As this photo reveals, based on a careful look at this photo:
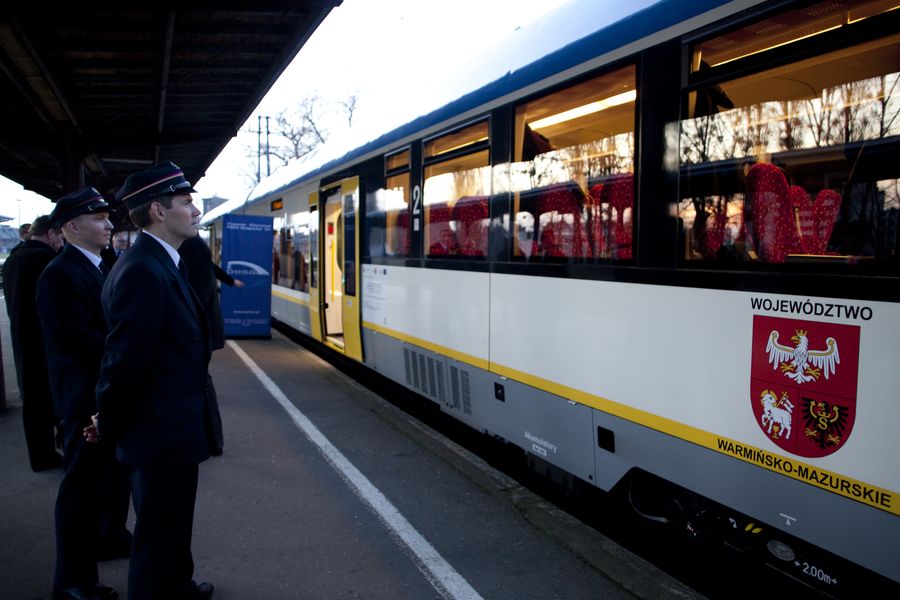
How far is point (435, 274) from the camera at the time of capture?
6.25 m

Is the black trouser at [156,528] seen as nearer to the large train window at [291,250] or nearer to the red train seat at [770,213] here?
the red train seat at [770,213]

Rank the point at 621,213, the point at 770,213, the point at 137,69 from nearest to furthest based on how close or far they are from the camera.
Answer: the point at 770,213
the point at 621,213
the point at 137,69

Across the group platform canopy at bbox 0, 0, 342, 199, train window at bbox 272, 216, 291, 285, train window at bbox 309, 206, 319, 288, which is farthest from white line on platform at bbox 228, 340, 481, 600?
train window at bbox 272, 216, 291, 285

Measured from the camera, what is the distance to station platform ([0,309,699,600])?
371 cm

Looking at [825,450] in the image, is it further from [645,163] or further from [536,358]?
[536,358]

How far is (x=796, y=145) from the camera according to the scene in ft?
9.95

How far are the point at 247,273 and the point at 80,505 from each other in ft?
33.6

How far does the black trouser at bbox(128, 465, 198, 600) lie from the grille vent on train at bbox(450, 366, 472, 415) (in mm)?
2946

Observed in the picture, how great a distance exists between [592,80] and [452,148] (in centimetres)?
197

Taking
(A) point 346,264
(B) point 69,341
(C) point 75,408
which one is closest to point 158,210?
(B) point 69,341

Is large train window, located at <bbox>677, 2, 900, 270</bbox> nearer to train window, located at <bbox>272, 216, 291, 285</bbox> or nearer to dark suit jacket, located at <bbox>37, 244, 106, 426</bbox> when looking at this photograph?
dark suit jacket, located at <bbox>37, 244, 106, 426</bbox>

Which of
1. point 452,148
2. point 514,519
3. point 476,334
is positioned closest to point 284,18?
point 452,148

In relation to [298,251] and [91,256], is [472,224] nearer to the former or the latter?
[91,256]

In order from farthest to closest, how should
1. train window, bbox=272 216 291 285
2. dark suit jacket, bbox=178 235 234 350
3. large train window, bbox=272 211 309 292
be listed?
train window, bbox=272 216 291 285 → large train window, bbox=272 211 309 292 → dark suit jacket, bbox=178 235 234 350
